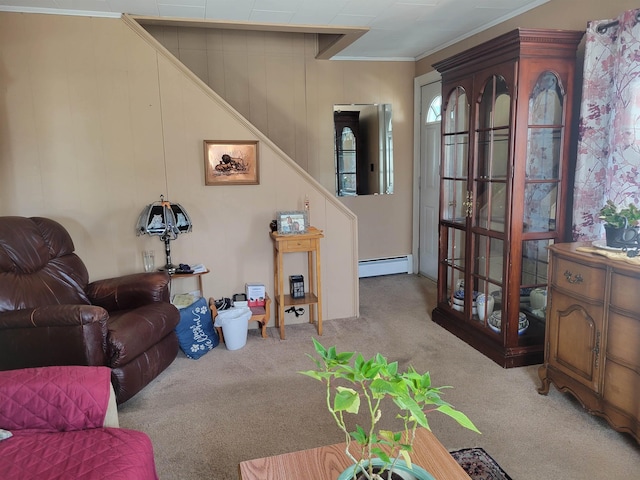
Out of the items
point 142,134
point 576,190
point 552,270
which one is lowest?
point 552,270

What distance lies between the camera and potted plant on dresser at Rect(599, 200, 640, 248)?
2.28 metres

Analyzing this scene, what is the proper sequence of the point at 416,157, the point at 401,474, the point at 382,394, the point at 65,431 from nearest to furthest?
the point at 382,394
the point at 401,474
the point at 65,431
the point at 416,157

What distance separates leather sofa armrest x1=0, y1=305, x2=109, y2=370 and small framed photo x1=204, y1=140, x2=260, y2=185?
1543mm

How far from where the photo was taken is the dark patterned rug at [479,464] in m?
1.98

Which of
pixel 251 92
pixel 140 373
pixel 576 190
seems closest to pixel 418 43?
pixel 251 92

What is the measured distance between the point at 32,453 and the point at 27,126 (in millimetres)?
2620

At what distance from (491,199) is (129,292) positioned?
8.12ft

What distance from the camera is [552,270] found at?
259cm

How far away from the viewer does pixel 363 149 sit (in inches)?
202

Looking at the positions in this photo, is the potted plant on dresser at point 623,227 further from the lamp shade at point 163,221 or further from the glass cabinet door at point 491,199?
the lamp shade at point 163,221

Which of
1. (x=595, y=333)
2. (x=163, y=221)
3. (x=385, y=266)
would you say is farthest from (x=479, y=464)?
(x=385, y=266)

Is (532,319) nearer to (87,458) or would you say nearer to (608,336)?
(608,336)

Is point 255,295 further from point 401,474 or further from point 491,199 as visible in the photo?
point 401,474

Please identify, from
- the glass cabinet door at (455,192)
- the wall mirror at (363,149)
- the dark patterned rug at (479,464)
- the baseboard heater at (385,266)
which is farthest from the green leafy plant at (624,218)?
the baseboard heater at (385,266)
